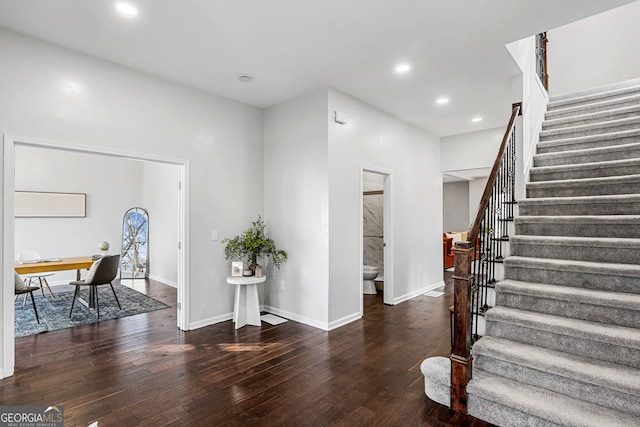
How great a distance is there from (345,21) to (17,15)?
266 cm

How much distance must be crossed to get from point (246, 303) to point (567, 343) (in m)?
3.29

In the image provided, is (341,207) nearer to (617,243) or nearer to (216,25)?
(216,25)

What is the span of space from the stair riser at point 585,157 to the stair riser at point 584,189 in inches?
21.6

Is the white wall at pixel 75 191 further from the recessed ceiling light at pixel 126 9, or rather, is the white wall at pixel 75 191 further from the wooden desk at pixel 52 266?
the recessed ceiling light at pixel 126 9

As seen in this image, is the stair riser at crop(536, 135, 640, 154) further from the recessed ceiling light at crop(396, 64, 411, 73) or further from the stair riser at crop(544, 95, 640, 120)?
the recessed ceiling light at crop(396, 64, 411, 73)

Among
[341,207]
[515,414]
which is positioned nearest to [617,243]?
[515,414]

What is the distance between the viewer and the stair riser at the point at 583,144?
3.56m

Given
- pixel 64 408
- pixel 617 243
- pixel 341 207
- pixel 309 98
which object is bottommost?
pixel 64 408

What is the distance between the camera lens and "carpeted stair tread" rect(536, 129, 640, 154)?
3518 millimetres

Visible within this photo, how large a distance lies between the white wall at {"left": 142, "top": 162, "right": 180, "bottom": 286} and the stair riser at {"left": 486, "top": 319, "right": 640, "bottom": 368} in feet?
19.6

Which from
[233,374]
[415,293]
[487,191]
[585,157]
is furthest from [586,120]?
[233,374]

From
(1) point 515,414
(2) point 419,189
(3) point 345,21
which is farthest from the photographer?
(2) point 419,189

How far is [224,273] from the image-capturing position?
14.3ft

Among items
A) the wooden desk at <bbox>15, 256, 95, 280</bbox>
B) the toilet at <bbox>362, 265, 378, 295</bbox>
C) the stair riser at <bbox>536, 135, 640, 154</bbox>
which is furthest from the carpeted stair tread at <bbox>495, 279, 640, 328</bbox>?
the wooden desk at <bbox>15, 256, 95, 280</bbox>
